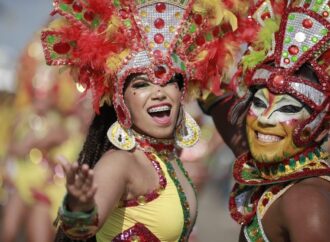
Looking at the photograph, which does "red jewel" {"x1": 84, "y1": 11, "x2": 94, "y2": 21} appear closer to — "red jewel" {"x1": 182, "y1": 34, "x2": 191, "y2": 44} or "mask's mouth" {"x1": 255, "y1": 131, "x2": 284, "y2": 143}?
"red jewel" {"x1": 182, "y1": 34, "x2": 191, "y2": 44}

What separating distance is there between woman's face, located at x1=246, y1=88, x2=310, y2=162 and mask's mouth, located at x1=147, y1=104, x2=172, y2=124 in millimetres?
421

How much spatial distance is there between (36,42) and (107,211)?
593 cm

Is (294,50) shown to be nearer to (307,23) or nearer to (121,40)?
(307,23)

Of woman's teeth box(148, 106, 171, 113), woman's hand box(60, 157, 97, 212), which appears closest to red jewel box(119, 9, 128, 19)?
woman's teeth box(148, 106, 171, 113)

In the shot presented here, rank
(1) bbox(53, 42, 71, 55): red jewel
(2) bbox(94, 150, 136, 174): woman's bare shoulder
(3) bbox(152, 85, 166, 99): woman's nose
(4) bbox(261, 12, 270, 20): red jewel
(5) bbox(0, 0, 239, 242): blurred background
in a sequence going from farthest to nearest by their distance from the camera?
(5) bbox(0, 0, 239, 242): blurred background < (4) bbox(261, 12, 270, 20): red jewel < (1) bbox(53, 42, 71, 55): red jewel < (3) bbox(152, 85, 166, 99): woman's nose < (2) bbox(94, 150, 136, 174): woman's bare shoulder

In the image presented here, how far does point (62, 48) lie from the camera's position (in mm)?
4473

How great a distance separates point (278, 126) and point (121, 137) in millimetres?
720

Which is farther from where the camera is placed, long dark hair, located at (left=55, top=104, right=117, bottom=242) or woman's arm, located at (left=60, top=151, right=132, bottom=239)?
long dark hair, located at (left=55, top=104, right=117, bottom=242)

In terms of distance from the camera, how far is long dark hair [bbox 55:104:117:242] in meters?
4.64

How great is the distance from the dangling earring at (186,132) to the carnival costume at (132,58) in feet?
A: 0.27

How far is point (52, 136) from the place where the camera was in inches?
327

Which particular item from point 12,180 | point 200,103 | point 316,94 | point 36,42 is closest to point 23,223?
point 12,180

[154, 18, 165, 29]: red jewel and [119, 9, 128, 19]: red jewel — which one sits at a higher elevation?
[119, 9, 128, 19]: red jewel

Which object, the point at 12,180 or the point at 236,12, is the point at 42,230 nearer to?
the point at 12,180
